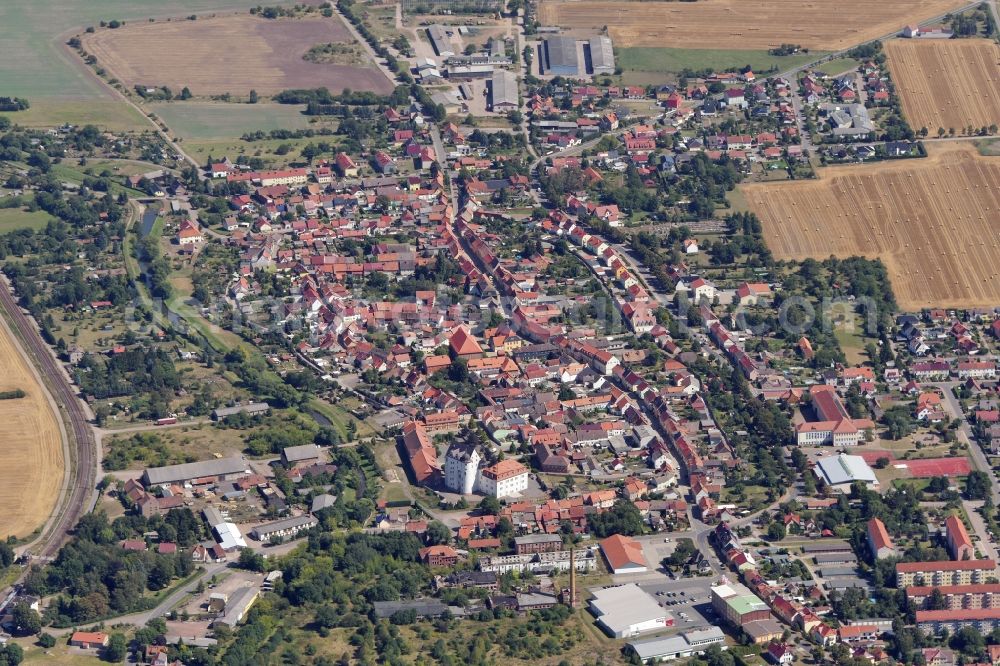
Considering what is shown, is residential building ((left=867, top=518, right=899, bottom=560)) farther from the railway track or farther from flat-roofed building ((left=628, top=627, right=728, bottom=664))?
the railway track

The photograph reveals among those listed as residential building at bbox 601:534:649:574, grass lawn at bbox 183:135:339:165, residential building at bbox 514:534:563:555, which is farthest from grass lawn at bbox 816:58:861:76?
residential building at bbox 514:534:563:555

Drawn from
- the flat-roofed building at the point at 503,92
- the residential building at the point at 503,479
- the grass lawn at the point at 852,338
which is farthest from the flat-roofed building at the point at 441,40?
the residential building at the point at 503,479

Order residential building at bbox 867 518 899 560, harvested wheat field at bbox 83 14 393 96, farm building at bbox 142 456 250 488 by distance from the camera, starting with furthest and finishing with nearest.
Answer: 1. harvested wheat field at bbox 83 14 393 96
2. farm building at bbox 142 456 250 488
3. residential building at bbox 867 518 899 560

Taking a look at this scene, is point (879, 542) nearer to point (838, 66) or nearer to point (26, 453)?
point (26, 453)

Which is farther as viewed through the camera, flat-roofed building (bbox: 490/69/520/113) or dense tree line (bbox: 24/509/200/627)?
flat-roofed building (bbox: 490/69/520/113)

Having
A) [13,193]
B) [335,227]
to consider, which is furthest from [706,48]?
[13,193]

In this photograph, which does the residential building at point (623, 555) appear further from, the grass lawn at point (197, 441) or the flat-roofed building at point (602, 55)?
the flat-roofed building at point (602, 55)
